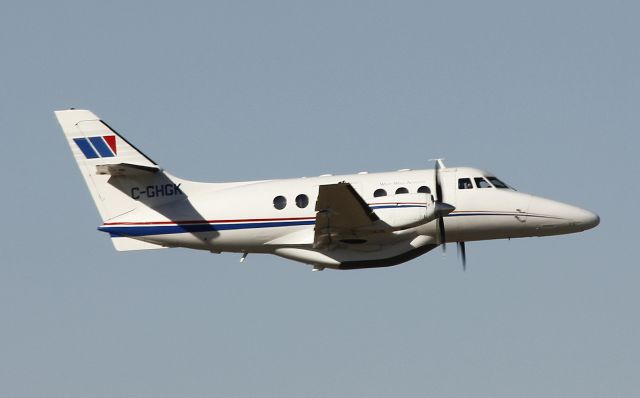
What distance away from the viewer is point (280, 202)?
30000 mm

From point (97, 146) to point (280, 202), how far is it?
6080 millimetres

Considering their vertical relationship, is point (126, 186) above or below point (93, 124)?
below

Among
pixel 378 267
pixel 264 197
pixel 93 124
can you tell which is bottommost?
pixel 378 267

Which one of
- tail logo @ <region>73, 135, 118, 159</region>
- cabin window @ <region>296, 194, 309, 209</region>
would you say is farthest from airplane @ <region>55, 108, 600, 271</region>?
tail logo @ <region>73, 135, 118, 159</region>

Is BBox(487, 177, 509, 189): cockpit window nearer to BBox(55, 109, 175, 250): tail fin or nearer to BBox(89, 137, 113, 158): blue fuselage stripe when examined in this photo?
BBox(55, 109, 175, 250): tail fin

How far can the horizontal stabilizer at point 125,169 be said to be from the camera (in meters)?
30.3

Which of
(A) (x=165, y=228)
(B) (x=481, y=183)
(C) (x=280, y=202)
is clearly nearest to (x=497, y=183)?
(B) (x=481, y=183)

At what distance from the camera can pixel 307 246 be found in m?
30.0

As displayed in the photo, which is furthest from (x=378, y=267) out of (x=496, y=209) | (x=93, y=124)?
(x=93, y=124)

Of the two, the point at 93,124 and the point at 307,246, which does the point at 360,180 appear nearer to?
the point at 307,246

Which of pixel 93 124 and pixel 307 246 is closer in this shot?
pixel 307 246

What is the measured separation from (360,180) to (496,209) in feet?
12.9

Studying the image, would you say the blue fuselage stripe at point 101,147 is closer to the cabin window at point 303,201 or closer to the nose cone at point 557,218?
the cabin window at point 303,201

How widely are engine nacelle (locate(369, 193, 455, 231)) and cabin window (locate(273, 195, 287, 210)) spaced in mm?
2548
